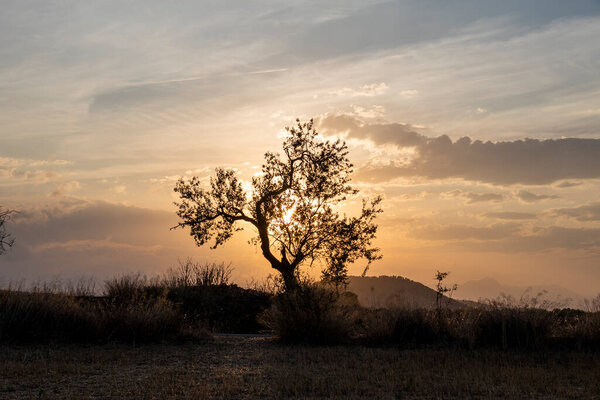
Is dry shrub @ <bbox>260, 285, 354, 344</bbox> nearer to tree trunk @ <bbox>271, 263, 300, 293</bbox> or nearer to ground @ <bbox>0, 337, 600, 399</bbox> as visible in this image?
ground @ <bbox>0, 337, 600, 399</bbox>

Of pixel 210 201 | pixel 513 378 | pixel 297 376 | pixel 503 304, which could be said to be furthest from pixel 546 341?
pixel 210 201

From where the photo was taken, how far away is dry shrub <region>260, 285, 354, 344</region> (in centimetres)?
1728

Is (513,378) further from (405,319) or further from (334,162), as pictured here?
(334,162)

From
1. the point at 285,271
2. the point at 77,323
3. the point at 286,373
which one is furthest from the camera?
the point at 285,271

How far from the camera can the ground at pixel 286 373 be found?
424 inches

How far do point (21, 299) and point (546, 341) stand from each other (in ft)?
47.8

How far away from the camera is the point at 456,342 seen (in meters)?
16.7

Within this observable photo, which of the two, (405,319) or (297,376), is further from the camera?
(405,319)

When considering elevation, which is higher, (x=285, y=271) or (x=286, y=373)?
(x=285, y=271)

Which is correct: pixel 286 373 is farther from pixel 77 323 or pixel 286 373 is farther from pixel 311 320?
pixel 77 323

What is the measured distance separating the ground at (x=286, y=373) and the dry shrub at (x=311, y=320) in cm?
104

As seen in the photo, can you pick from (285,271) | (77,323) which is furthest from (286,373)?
(285,271)

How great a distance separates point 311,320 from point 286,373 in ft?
16.9

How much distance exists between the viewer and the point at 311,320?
57.3 feet
